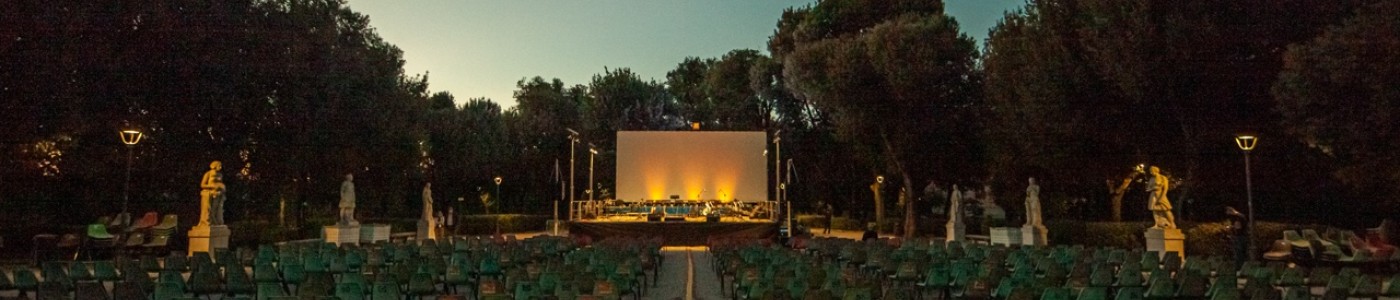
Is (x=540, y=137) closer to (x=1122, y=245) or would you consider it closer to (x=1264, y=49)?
(x=1122, y=245)

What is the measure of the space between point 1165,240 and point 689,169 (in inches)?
646

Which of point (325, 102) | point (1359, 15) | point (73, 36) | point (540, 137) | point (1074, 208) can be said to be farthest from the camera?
point (540, 137)

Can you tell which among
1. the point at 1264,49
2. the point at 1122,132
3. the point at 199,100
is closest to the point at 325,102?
the point at 199,100

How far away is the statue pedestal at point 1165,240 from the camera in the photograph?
64.1 feet

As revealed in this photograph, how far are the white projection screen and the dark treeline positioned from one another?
3.57 meters

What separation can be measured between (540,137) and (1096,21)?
95.5 feet

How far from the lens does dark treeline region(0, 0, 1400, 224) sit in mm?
18344

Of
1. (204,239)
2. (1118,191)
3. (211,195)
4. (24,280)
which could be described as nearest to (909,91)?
(1118,191)

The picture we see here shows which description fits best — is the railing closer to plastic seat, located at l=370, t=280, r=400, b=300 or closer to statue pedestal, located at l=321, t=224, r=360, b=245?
statue pedestal, located at l=321, t=224, r=360, b=245

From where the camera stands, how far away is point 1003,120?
2742cm

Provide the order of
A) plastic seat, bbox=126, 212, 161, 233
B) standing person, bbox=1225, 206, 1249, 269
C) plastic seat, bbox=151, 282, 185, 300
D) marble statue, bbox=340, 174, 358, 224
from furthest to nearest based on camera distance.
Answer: marble statue, bbox=340, 174, 358, 224
plastic seat, bbox=126, 212, 161, 233
standing person, bbox=1225, 206, 1249, 269
plastic seat, bbox=151, 282, 185, 300

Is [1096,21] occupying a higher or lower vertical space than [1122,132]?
higher

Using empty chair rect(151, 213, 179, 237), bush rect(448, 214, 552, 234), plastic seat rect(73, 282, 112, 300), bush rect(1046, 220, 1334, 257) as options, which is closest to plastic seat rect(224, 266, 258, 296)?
plastic seat rect(73, 282, 112, 300)

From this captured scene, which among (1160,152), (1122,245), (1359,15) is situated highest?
(1359,15)
